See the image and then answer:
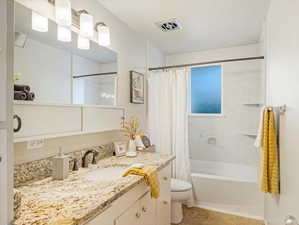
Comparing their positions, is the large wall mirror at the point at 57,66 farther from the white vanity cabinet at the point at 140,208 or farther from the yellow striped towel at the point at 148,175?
the white vanity cabinet at the point at 140,208

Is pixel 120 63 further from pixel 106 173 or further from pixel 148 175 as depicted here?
pixel 148 175

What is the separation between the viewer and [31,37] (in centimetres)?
129

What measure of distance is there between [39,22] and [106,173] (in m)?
1.19

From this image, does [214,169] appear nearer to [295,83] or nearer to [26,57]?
[295,83]

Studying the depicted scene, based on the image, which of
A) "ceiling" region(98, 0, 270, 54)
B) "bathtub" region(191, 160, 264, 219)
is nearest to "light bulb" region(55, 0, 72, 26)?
"ceiling" region(98, 0, 270, 54)

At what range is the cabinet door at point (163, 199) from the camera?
1734 mm

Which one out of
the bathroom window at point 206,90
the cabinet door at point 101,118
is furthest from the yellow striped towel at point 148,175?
the bathroom window at point 206,90

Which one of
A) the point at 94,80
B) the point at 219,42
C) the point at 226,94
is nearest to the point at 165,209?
the point at 94,80

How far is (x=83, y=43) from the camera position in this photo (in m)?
1.69

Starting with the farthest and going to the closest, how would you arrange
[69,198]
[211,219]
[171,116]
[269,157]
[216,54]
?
[216,54]
[171,116]
[211,219]
[269,157]
[69,198]

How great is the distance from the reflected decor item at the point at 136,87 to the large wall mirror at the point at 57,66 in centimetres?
50

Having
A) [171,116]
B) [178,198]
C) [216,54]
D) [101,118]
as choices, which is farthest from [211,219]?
[216,54]

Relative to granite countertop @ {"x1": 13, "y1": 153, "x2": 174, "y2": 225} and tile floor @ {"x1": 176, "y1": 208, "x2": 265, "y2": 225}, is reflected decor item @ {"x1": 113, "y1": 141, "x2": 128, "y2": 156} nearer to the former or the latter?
granite countertop @ {"x1": 13, "y1": 153, "x2": 174, "y2": 225}

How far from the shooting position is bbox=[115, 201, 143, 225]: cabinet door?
1.15 meters
